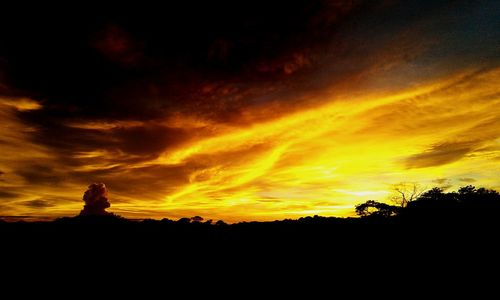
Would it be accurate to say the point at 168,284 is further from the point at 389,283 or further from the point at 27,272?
the point at 389,283

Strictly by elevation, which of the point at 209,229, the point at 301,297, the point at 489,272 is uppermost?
the point at 209,229

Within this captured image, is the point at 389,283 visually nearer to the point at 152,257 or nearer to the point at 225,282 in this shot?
the point at 225,282

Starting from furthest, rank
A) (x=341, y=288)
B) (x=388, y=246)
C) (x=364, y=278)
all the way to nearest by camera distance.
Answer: (x=388, y=246)
(x=364, y=278)
(x=341, y=288)

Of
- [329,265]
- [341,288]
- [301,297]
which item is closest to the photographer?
[301,297]

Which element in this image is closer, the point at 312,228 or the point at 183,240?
the point at 183,240

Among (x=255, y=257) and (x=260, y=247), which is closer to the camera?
(x=255, y=257)

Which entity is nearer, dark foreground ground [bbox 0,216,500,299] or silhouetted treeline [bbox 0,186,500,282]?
dark foreground ground [bbox 0,216,500,299]

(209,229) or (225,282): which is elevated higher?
(209,229)

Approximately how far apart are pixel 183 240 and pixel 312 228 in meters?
9.99

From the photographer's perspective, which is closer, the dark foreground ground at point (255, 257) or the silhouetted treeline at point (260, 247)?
the dark foreground ground at point (255, 257)

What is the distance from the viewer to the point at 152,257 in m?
15.8

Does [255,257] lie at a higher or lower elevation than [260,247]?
lower

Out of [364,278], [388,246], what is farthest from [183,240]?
[388,246]

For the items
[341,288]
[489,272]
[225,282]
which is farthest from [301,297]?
[489,272]
